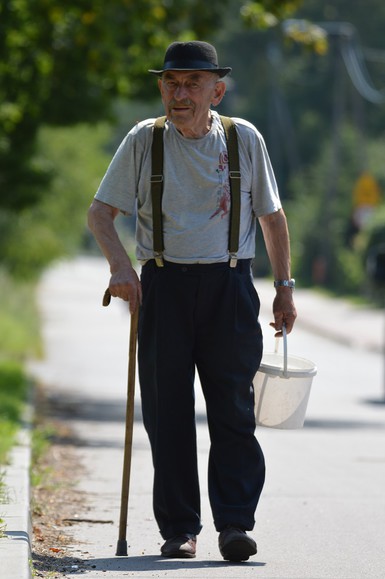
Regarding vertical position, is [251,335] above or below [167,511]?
above

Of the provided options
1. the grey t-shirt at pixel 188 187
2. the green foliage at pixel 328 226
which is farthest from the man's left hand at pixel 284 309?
the green foliage at pixel 328 226

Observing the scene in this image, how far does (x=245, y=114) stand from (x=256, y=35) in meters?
4.55

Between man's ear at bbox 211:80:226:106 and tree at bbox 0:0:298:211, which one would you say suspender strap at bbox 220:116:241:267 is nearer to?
man's ear at bbox 211:80:226:106

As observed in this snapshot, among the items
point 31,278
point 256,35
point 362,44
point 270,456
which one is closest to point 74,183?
point 31,278

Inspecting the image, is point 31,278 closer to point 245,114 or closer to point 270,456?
point 270,456

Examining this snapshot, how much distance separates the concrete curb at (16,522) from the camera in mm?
5453

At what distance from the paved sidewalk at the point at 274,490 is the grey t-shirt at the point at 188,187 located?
125 centimetres

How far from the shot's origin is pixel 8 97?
50.7 ft

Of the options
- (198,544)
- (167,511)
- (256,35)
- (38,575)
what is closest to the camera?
(38,575)

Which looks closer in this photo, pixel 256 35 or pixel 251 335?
pixel 251 335

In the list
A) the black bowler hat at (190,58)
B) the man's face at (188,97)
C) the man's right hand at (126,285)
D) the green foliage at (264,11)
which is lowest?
the man's right hand at (126,285)

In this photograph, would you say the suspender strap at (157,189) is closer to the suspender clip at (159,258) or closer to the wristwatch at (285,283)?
the suspender clip at (159,258)

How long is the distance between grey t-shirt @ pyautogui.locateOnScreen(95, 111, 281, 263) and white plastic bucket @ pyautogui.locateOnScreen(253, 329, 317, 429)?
54cm

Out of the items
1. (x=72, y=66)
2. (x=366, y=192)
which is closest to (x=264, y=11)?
(x=72, y=66)
